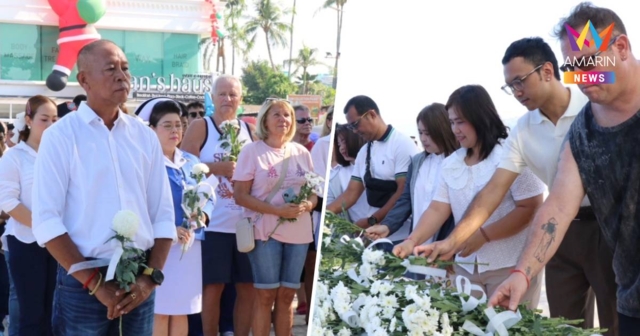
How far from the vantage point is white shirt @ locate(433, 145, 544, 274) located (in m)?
2.33

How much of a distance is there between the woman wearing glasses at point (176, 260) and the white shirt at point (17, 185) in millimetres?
483

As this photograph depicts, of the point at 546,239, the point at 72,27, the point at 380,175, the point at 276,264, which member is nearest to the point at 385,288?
the point at 546,239

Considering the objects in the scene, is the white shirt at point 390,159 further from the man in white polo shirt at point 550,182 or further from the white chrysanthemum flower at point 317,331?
the white chrysanthemum flower at point 317,331

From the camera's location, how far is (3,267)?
4.48 m

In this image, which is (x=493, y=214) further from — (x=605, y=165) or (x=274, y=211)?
(x=274, y=211)

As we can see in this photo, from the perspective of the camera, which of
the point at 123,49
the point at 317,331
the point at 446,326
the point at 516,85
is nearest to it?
the point at 446,326

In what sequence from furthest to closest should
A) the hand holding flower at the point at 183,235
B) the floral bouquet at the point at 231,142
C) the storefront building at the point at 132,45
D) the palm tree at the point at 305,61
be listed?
the storefront building at the point at 132,45, the floral bouquet at the point at 231,142, the hand holding flower at the point at 183,235, the palm tree at the point at 305,61

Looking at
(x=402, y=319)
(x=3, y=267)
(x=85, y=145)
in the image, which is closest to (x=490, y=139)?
(x=402, y=319)

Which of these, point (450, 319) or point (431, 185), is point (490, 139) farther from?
point (450, 319)

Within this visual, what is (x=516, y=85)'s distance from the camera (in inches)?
80.0

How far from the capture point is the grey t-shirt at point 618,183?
5.81ft

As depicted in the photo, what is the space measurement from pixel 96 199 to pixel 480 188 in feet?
3.31

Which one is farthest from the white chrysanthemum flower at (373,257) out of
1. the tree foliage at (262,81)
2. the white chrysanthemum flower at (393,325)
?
the tree foliage at (262,81)

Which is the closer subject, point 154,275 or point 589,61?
point 589,61
